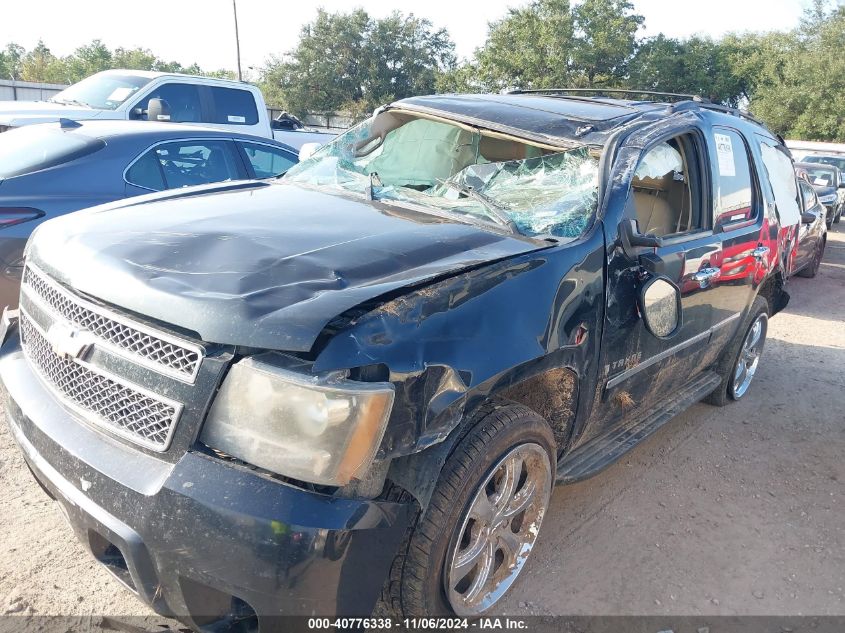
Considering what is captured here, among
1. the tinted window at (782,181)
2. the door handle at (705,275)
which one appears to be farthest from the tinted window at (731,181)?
the tinted window at (782,181)

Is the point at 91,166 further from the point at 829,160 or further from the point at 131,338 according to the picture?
the point at 829,160

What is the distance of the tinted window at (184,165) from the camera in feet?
16.2

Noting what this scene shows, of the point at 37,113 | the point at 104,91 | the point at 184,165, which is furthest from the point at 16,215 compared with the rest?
the point at 104,91

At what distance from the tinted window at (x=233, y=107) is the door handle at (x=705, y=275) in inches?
290

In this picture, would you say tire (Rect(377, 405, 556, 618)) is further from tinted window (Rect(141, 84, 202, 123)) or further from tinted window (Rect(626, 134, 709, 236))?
tinted window (Rect(141, 84, 202, 123))

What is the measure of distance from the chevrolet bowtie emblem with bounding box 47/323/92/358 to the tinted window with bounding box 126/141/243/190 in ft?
9.54

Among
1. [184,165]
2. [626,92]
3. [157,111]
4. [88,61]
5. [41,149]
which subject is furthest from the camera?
A: [88,61]

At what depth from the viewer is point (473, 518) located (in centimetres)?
239

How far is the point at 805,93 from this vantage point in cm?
3578

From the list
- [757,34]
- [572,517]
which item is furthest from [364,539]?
[757,34]

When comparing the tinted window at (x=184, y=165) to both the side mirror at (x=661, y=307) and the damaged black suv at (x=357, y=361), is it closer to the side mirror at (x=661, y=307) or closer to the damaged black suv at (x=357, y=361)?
the damaged black suv at (x=357, y=361)

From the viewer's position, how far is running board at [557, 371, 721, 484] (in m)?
2.95

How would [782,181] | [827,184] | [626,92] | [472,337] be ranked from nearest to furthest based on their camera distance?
1. [472,337]
2. [626,92]
3. [782,181]
4. [827,184]

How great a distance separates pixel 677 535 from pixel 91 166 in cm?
421
